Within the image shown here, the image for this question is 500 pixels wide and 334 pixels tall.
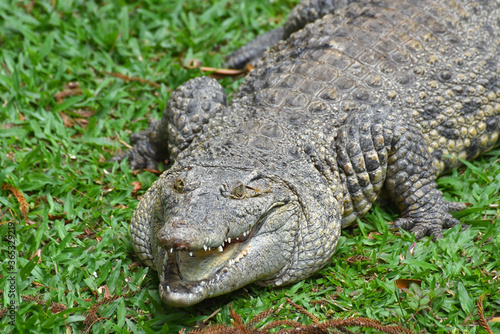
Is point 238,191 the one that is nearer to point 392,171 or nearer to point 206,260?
point 206,260

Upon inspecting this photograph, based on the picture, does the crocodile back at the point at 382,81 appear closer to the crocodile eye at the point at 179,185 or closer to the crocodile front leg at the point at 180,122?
the crocodile front leg at the point at 180,122

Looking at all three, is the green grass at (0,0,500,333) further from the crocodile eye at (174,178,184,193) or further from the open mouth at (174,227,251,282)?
the crocodile eye at (174,178,184,193)

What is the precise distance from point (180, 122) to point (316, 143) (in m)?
1.14

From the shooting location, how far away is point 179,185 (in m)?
3.50

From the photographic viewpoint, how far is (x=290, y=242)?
3.62 meters

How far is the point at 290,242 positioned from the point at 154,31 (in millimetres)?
3591

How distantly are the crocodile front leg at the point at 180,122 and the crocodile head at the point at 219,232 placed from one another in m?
0.76

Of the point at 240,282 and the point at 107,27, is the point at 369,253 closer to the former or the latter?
the point at 240,282

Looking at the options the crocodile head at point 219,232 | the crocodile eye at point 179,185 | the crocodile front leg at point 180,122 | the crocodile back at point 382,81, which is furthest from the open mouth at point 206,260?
the crocodile front leg at point 180,122

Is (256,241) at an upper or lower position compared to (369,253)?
upper

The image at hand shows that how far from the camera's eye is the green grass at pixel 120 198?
11.6 ft

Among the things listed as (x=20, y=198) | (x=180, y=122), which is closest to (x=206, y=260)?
(x=180, y=122)

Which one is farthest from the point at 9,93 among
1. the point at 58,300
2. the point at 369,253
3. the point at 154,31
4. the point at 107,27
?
the point at 369,253

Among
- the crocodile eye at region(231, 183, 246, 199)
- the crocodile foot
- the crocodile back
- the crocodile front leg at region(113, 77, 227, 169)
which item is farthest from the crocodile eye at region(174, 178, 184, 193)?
the crocodile foot
